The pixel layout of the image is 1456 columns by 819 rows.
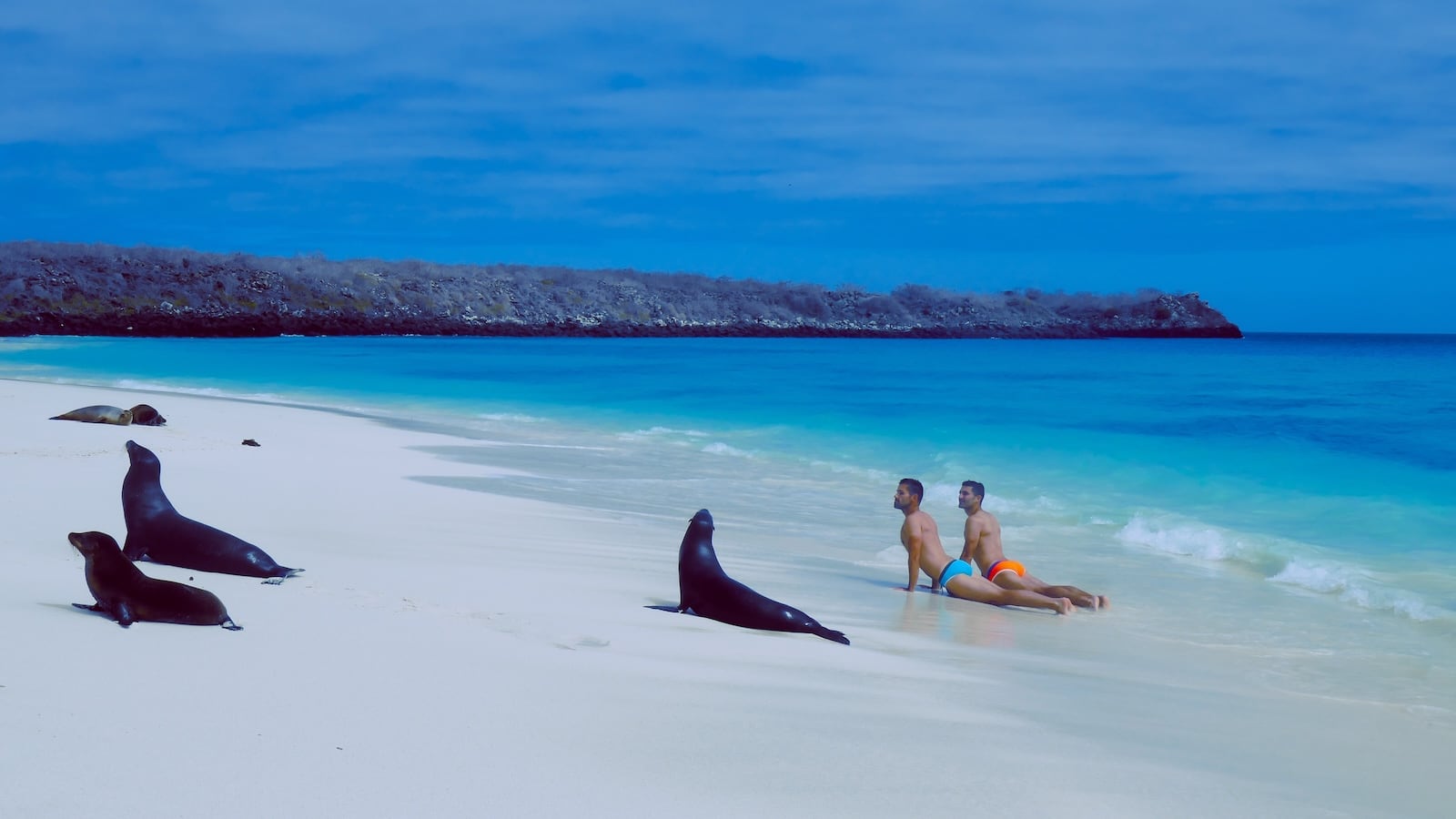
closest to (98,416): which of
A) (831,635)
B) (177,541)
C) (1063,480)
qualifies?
(177,541)

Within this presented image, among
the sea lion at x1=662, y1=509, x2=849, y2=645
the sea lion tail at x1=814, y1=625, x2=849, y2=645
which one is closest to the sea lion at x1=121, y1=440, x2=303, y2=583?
the sea lion at x1=662, y1=509, x2=849, y2=645

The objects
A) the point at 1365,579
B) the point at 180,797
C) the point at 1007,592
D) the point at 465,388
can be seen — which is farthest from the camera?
the point at 465,388

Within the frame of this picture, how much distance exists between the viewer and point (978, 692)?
4621mm

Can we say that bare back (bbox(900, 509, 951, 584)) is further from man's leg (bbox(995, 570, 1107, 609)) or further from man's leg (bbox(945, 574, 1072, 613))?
man's leg (bbox(995, 570, 1107, 609))

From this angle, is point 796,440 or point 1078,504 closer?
point 1078,504

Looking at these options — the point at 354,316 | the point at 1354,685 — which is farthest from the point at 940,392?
the point at 354,316

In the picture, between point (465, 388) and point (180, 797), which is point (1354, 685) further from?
point (465, 388)

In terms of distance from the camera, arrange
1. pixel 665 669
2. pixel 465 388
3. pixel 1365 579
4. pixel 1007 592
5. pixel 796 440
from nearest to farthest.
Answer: pixel 665 669
pixel 1007 592
pixel 1365 579
pixel 796 440
pixel 465 388

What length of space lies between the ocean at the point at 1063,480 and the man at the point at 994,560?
0.64 ft

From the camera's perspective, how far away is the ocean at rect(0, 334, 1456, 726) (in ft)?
20.7

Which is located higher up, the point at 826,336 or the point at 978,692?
the point at 826,336

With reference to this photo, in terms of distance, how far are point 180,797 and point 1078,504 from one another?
1015 cm

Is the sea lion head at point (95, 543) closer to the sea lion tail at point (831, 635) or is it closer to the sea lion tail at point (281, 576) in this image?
the sea lion tail at point (281, 576)

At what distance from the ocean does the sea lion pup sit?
85.7 inches
